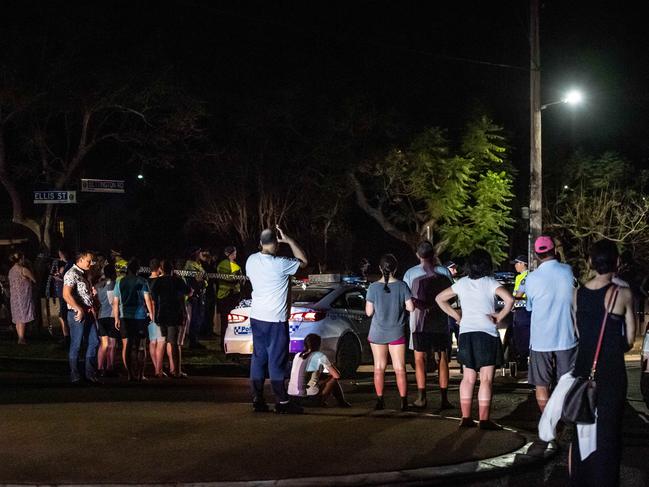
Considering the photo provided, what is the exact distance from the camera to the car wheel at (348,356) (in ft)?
49.2

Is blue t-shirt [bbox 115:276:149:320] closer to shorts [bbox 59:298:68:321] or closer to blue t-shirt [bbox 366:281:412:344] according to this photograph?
blue t-shirt [bbox 366:281:412:344]

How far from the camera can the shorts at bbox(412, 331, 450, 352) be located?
11508 millimetres

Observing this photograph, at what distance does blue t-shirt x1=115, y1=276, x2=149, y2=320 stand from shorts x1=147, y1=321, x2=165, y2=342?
36 centimetres

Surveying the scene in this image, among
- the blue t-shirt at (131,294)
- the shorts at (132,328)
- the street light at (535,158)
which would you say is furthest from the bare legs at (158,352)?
the street light at (535,158)

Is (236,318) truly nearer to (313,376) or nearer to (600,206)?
(313,376)

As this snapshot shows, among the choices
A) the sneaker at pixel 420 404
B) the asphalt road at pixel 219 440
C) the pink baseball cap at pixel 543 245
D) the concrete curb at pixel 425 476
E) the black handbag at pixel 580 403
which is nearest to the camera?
the black handbag at pixel 580 403

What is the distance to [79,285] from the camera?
13.3 meters

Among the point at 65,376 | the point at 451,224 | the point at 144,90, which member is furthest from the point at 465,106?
the point at 65,376

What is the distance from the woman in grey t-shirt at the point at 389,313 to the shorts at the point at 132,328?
4.26 metres

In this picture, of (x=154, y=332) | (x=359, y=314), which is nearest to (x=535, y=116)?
(x=359, y=314)

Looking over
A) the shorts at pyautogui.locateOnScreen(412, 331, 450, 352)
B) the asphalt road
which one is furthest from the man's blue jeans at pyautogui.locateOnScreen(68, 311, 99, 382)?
the shorts at pyautogui.locateOnScreen(412, 331, 450, 352)

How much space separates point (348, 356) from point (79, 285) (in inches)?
161

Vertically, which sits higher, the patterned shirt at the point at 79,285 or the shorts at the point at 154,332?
the patterned shirt at the point at 79,285

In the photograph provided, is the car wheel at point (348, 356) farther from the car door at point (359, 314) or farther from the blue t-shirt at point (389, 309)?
the blue t-shirt at point (389, 309)
